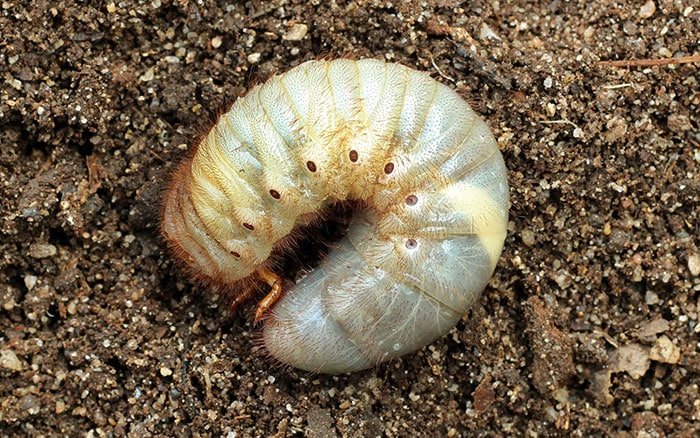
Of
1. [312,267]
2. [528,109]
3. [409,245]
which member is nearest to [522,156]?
[528,109]

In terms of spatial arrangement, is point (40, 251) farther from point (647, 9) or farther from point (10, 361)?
point (647, 9)

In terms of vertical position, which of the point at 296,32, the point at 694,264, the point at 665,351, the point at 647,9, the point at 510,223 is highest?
the point at 296,32

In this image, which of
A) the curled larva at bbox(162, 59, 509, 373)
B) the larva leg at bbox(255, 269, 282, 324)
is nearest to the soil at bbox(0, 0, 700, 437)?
the larva leg at bbox(255, 269, 282, 324)

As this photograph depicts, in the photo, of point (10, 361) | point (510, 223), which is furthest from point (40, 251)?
point (510, 223)

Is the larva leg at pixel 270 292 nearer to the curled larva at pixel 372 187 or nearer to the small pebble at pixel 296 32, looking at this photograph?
the curled larva at pixel 372 187

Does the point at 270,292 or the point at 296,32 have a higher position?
the point at 296,32

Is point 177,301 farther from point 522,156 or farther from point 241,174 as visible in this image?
point 522,156
